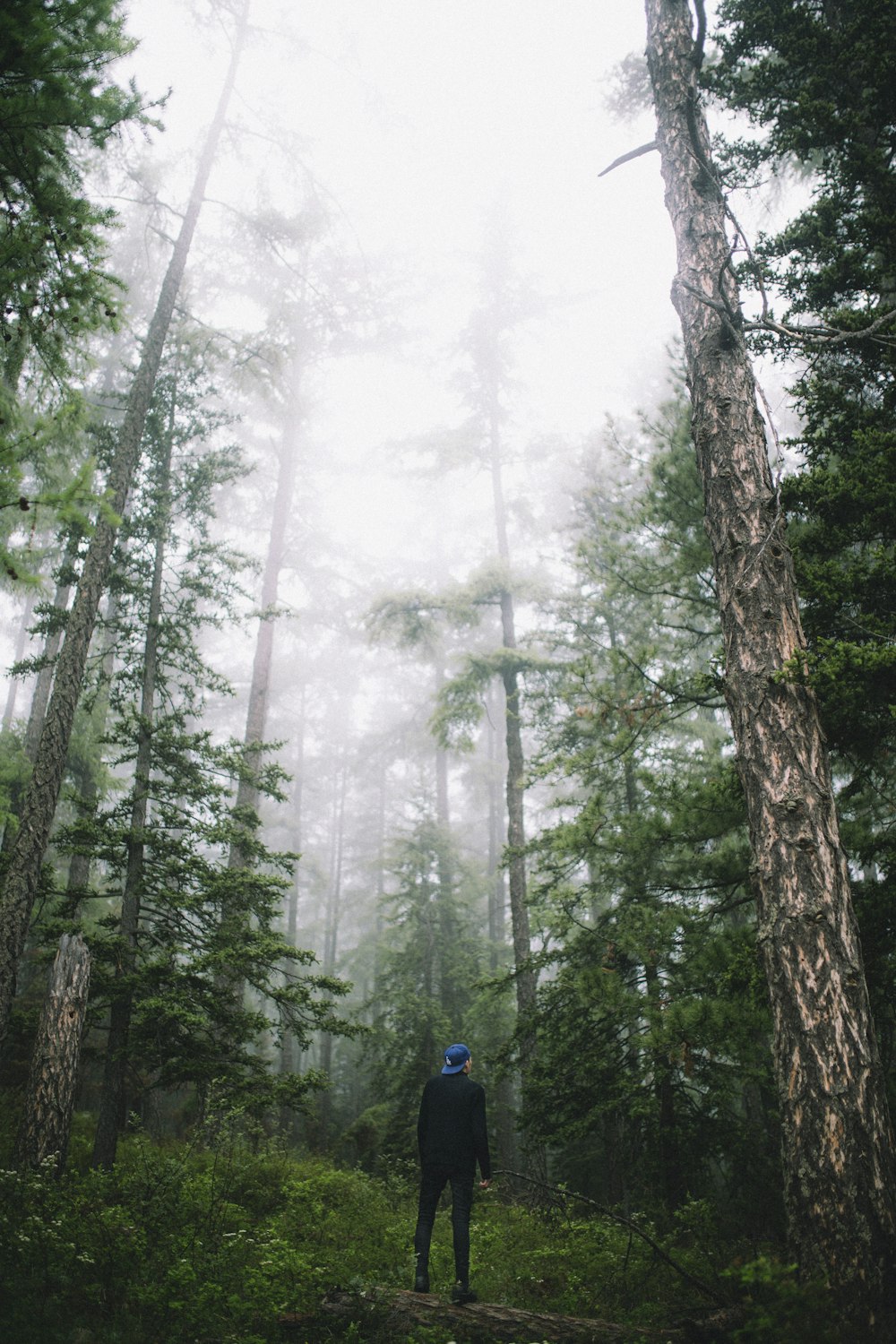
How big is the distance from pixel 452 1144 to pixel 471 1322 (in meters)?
1.45

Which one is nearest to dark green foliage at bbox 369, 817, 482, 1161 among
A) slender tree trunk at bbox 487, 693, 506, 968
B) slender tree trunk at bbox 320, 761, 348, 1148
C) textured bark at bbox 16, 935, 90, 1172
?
slender tree trunk at bbox 487, 693, 506, 968

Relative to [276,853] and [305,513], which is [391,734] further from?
[276,853]

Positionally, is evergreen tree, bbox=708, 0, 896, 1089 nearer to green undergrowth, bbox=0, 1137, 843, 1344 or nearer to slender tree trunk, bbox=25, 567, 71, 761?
green undergrowth, bbox=0, 1137, 843, 1344

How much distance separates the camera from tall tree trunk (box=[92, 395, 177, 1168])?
870 centimetres

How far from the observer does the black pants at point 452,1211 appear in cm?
494

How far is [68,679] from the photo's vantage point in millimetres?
8906

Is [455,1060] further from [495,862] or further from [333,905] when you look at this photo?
[333,905]

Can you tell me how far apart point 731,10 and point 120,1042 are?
48.1 feet

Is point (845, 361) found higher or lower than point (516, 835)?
higher

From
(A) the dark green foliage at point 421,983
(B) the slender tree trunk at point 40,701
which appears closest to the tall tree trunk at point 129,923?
(B) the slender tree trunk at point 40,701

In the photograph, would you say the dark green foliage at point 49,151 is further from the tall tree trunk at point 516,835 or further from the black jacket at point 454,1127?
the tall tree trunk at point 516,835

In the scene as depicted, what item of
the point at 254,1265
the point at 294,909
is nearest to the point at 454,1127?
the point at 254,1265

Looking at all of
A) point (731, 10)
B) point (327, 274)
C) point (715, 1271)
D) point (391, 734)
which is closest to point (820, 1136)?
point (715, 1271)

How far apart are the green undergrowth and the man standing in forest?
0.62m
